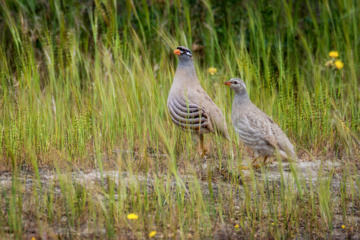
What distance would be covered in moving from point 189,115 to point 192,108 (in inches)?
3.0

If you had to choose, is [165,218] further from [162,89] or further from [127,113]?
[162,89]

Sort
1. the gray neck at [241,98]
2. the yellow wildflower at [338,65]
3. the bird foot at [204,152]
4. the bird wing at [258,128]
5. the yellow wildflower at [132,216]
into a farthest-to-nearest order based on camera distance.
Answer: the yellow wildflower at [338,65]
the bird foot at [204,152]
the gray neck at [241,98]
the bird wing at [258,128]
the yellow wildflower at [132,216]

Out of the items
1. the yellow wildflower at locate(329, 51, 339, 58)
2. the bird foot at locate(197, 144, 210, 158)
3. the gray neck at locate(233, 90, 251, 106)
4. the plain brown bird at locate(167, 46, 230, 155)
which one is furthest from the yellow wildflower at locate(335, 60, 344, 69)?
the bird foot at locate(197, 144, 210, 158)

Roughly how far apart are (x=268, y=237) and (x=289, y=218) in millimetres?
332

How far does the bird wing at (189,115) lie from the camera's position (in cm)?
500

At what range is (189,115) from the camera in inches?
198

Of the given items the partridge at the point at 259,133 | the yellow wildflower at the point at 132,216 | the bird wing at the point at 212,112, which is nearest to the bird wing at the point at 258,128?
the partridge at the point at 259,133

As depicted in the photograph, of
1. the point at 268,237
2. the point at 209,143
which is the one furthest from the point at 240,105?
the point at 268,237

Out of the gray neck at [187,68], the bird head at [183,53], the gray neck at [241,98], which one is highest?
the bird head at [183,53]

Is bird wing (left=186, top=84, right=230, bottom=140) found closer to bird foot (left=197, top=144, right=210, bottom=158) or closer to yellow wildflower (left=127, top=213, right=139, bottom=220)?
bird foot (left=197, top=144, right=210, bottom=158)

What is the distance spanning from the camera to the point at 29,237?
3.61m

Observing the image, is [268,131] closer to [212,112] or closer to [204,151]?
[212,112]

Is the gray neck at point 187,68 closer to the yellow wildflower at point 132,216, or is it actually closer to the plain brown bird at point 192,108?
the plain brown bird at point 192,108

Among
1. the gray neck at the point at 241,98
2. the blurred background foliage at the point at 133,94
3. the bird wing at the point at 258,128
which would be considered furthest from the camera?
the gray neck at the point at 241,98
